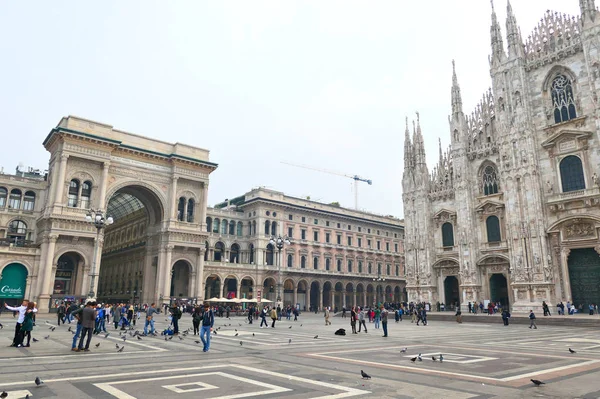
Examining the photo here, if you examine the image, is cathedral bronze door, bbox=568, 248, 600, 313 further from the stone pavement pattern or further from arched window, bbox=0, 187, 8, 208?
arched window, bbox=0, 187, 8, 208

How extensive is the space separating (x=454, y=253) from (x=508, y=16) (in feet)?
79.6

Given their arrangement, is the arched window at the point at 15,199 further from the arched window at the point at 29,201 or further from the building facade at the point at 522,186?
the building facade at the point at 522,186

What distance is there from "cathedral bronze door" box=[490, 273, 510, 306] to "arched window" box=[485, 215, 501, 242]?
3.48 m

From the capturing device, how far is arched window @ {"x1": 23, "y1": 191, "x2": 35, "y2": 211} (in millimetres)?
49688

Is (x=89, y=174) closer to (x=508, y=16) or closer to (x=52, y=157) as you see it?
(x=52, y=157)

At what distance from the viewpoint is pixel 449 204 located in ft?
154

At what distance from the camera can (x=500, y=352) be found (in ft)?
44.9

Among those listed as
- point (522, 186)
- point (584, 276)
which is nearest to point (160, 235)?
point (522, 186)

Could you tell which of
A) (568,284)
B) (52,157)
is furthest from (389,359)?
(52,157)

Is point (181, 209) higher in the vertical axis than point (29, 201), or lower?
lower

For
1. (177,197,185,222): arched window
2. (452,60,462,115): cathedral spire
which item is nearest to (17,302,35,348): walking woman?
(177,197,185,222): arched window

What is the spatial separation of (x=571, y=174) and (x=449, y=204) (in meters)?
12.3

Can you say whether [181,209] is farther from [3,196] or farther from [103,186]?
[3,196]

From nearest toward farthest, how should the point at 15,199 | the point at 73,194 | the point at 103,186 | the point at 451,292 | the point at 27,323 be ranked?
the point at 27,323, the point at 73,194, the point at 103,186, the point at 451,292, the point at 15,199
